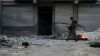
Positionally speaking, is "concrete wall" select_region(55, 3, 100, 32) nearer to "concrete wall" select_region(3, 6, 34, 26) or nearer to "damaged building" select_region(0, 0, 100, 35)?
"damaged building" select_region(0, 0, 100, 35)

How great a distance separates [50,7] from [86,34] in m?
4.17

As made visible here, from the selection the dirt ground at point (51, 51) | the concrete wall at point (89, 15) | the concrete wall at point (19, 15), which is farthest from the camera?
the concrete wall at point (19, 15)

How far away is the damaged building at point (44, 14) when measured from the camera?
27.0 m

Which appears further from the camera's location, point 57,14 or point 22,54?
point 57,14

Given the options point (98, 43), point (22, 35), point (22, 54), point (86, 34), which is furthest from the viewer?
point (22, 35)

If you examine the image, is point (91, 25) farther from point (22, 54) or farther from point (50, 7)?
point (22, 54)

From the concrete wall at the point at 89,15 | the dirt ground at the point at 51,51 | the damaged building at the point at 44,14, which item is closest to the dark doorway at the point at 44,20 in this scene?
the damaged building at the point at 44,14

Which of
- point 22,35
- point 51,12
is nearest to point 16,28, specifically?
point 22,35

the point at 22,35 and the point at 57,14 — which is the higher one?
the point at 57,14

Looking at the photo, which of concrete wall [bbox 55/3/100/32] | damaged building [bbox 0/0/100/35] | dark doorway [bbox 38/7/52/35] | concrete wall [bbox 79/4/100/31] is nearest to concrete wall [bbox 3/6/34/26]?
damaged building [bbox 0/0/100/35]

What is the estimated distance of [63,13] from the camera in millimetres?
27203

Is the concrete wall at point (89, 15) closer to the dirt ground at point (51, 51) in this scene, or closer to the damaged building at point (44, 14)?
the damaged building at point (44, 14)

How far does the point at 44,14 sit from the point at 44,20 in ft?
1.73

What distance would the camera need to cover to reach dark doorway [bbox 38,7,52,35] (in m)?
27.1
